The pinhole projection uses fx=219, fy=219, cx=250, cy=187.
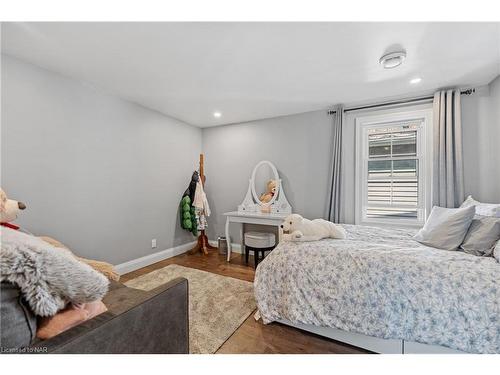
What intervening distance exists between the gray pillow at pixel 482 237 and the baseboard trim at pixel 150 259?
3562 millimetres

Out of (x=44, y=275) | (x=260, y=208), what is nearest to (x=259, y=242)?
(x=260, y=208)

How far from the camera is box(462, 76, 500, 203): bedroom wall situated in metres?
2.40

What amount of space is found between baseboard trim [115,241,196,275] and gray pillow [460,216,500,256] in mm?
3562

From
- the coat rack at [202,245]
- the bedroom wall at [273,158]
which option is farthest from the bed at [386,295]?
Result: the coat rack at [202,245]

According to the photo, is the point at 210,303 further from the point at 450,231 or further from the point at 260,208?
the point at 450,231

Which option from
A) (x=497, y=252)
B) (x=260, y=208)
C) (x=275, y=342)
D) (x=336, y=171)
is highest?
(x=336, y=171)

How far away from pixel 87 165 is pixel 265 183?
2.47 metres

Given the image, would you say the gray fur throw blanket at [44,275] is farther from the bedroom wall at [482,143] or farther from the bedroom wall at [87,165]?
the bedroom wall at [482,143]

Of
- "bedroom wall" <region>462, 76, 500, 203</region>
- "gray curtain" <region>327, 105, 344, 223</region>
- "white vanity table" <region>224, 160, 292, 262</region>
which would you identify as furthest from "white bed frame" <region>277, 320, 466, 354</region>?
"bedroom wall" <region>462, 76, 500, 203</region>

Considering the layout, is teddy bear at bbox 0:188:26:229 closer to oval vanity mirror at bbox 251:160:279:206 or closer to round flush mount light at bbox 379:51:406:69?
oval vanity mirror at bbox 251:160:279:206

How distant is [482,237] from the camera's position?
1601mm

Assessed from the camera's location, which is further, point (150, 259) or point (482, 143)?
point (150, 259)

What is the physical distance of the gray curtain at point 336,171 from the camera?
310 centimetres
